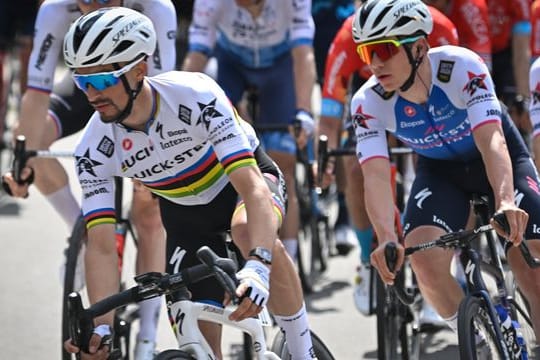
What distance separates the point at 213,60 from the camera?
912 cm

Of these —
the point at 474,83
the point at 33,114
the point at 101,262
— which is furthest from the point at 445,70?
the point at 33,114

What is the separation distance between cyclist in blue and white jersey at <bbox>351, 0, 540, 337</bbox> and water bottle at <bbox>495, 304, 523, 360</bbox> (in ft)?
1.05

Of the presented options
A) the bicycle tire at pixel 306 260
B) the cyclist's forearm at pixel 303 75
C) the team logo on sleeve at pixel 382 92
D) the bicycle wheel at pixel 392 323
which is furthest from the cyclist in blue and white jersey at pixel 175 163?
the bicycle tire at pixel 306 260

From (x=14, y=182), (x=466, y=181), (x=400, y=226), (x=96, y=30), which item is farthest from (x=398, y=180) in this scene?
(x=96, y=30)

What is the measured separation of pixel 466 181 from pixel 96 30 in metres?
1.92

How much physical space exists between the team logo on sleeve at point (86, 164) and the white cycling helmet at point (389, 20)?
1298 millimetres

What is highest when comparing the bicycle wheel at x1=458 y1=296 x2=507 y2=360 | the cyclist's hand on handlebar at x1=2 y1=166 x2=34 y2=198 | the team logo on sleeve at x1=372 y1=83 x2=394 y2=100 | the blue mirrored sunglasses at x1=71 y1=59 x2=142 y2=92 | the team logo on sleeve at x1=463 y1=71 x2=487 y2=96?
the blue mirrored sunglasses at x1=71 y1=59 x2=142 y2=92

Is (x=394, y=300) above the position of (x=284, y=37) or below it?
below

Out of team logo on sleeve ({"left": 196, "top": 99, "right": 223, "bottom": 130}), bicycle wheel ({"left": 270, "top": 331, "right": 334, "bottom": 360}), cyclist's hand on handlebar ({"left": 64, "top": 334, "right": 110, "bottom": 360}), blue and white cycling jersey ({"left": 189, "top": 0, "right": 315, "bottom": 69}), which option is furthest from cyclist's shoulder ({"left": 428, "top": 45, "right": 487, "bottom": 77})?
blue and white cycling jersey ({"left": 189, "top": 0, "right": 315, "bottom": 69})

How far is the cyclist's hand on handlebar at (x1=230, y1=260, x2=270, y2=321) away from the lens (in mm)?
4405

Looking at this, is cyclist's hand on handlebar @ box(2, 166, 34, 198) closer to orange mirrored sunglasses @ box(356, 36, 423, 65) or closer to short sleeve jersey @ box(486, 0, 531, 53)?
orange mirrored sunglasses @ box(356, 36, 423, 65)

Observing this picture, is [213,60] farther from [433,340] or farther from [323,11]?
[433,340]

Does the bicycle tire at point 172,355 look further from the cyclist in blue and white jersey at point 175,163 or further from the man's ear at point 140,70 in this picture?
the man's ear at point 140,70

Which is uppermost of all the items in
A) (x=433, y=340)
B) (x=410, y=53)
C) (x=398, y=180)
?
(x=410, y=53)
